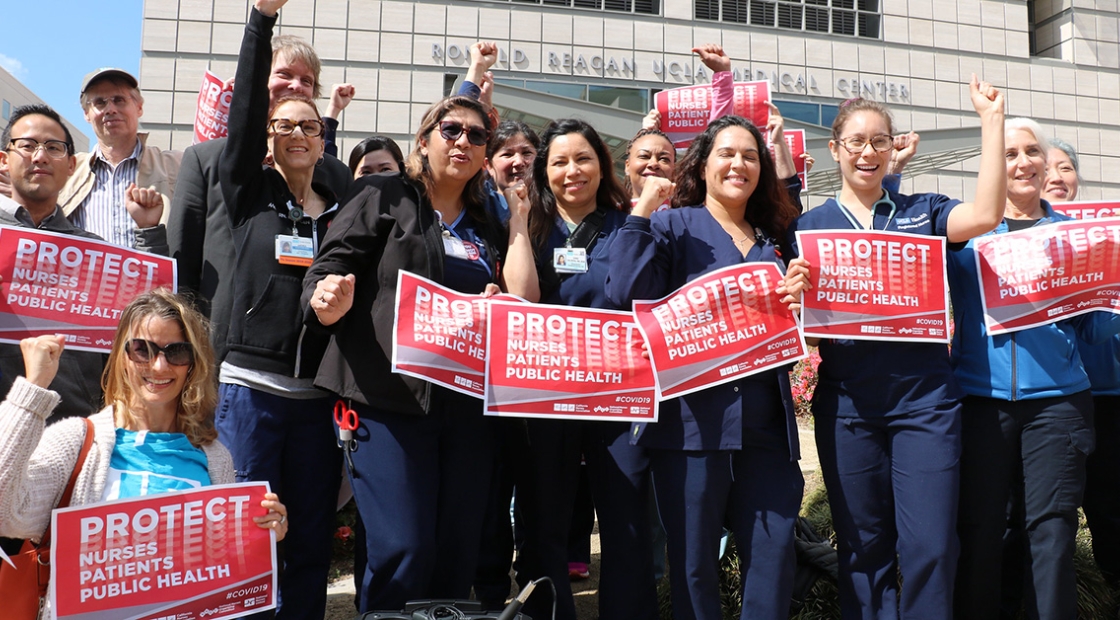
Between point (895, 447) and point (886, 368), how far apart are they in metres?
0.37

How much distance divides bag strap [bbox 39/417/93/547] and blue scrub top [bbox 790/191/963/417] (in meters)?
3.21

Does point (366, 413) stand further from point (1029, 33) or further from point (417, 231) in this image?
point (1029, 33)

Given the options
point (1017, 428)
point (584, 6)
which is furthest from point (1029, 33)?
point (1017, 428)

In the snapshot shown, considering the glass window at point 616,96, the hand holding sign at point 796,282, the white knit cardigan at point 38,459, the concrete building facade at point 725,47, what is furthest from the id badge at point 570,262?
the glass window at point 616,96

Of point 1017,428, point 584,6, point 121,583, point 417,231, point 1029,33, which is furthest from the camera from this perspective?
point 1029,33

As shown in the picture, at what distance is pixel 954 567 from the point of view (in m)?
4.15

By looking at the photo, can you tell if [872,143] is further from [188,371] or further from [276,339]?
[188,371]

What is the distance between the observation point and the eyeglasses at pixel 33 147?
4.43 m

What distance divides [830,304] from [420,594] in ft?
7.66

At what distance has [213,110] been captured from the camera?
5.96 m

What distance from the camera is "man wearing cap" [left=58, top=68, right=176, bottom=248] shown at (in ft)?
17.0

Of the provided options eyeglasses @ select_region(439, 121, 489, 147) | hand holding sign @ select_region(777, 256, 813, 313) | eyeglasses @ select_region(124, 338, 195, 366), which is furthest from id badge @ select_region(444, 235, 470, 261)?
hand holding sign @ select_region(777, 256, 813, 313)

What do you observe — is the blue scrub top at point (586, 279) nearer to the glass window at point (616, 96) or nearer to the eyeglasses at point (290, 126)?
the eyeglasses at point (290, 126)

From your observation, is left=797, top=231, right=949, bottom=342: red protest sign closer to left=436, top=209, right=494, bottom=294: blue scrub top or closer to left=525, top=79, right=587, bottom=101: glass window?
left=436, top=209, right=494, bottom=294: blue scrub top
